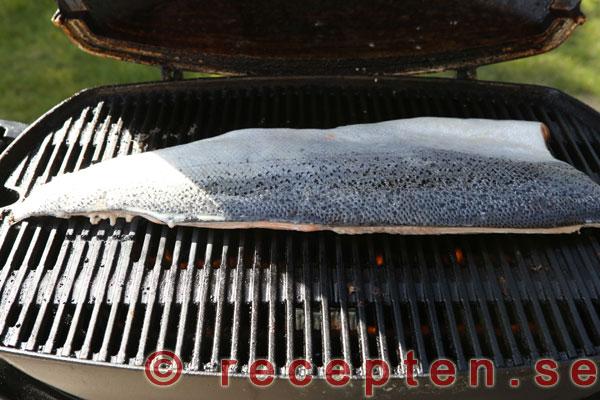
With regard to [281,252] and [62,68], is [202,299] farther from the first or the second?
[62,68]

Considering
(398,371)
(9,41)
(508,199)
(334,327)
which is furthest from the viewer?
(9,41)

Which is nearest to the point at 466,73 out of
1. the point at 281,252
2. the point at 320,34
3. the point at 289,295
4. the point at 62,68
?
the point at 320,34

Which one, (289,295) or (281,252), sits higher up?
(281,252)

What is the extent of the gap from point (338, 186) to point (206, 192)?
0.45m

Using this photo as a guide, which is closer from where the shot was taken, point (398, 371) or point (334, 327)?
point (398, 371)

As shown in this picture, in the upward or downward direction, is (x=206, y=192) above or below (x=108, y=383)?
above

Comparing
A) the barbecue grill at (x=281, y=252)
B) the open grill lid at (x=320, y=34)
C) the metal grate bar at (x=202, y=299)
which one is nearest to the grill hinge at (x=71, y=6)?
the barbecue grill at (x=281, y=252)

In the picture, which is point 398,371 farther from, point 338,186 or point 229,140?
point 229,140

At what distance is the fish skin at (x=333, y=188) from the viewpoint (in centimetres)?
224

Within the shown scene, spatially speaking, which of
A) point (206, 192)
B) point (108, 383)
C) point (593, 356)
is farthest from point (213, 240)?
point (593, 356)

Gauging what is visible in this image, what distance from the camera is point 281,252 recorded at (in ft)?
7.50

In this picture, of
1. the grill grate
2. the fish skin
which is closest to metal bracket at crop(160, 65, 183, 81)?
the fish skin

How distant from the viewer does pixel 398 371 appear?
1957 millimetres

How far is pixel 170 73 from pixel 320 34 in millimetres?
688
